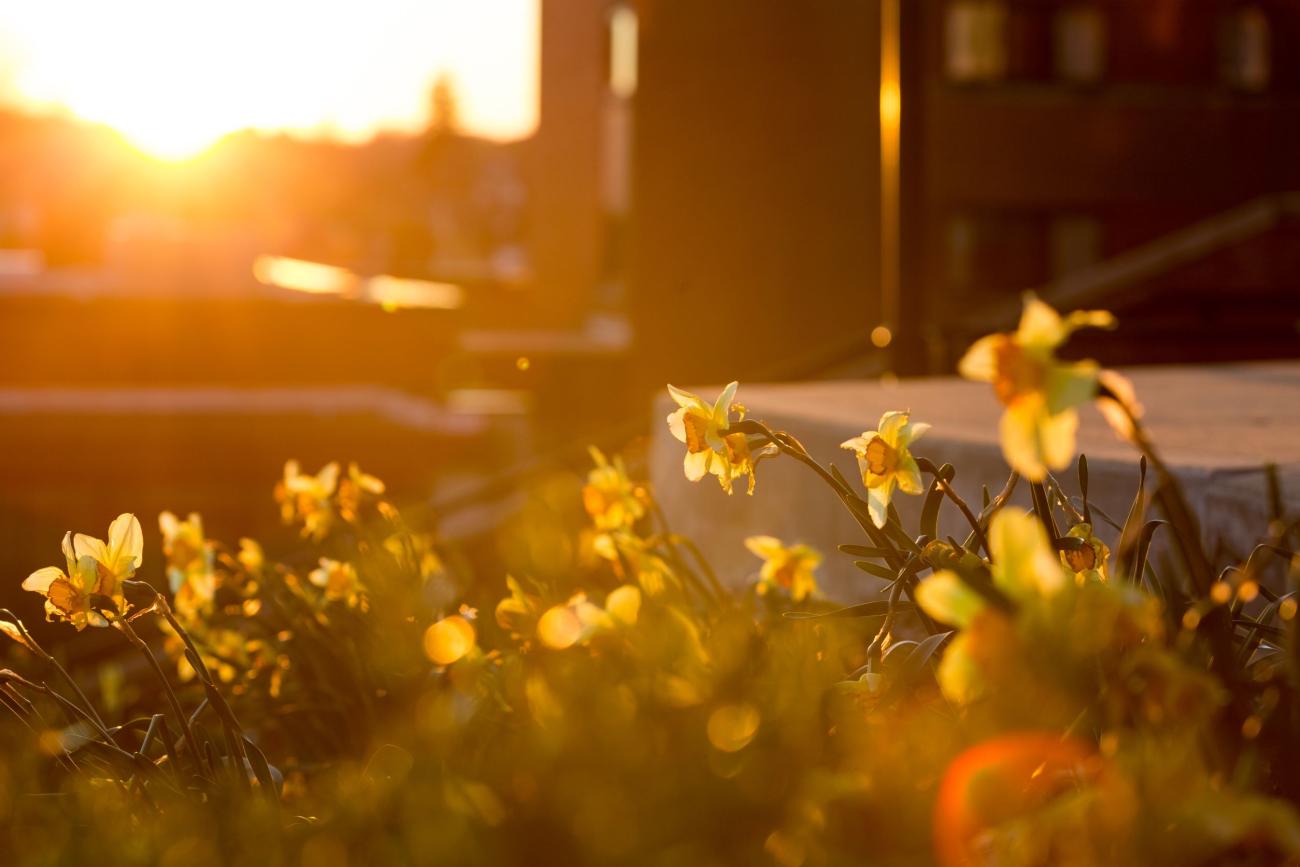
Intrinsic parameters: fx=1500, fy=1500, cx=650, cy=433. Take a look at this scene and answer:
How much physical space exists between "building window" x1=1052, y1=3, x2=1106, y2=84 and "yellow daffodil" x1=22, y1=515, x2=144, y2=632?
18.2 metres

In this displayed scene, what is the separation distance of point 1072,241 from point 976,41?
2.73 m

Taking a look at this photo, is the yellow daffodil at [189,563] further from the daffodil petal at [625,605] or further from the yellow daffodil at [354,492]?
the daffodil petal at [625,605]

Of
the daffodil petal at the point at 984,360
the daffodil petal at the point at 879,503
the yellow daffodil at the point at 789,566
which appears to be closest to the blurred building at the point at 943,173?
the yellow daffodil at the point at 789,566

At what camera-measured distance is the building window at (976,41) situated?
18203mm

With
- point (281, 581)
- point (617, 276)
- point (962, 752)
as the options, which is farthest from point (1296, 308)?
point (617, 276)

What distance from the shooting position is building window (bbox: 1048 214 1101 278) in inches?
732

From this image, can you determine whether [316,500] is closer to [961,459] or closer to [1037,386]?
[961,459]

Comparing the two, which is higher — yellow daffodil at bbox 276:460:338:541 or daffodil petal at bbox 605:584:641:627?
daffodil petal at bbox 605:584:641:627

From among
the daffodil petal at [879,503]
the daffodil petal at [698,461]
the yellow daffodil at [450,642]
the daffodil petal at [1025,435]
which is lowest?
the yellow daffodil at [450,642]

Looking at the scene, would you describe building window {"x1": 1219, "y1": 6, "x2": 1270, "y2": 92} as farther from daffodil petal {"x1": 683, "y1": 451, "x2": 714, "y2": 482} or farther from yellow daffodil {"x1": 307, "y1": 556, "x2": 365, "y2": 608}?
daffodil petal {"x1": 683, "y1": 451, "x2": 714, "y2": 482}

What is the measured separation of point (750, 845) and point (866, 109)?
13452mm

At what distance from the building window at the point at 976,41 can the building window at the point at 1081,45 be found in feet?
2.40

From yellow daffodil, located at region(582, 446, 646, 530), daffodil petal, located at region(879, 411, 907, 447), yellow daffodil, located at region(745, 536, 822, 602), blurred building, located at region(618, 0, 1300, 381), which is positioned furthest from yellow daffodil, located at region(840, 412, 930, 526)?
blurred building, located at region(618, 0, 1300, 381)

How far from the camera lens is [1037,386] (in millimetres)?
1072
